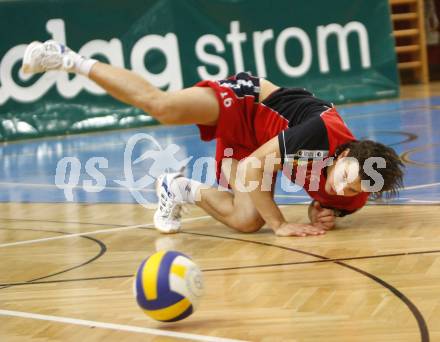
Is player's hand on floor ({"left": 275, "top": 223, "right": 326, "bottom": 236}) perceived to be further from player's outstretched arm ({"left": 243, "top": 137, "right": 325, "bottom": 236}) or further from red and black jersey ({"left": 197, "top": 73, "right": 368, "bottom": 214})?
red and black jersey ({"left": 197, "top": 73, "right": 368, "bottom": 214})

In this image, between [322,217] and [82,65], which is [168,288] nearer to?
[322,217]

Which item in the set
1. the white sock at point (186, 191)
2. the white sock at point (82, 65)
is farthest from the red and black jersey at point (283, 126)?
the white sock at point (82, 65)

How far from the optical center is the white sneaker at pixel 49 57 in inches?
209

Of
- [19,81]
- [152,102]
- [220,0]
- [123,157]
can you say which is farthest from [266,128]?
[220,0]

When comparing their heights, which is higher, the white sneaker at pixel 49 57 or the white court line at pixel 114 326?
the white sneaker at pixel 49 57

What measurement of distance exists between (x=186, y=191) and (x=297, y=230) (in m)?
0.89

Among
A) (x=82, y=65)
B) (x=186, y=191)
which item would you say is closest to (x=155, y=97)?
(x=82, y=65)

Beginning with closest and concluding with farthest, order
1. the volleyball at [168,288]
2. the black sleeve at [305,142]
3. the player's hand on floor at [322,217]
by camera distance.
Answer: the volleyball at [168,288] < the black sleeve at [305,142] < the player's hand on floor at [322,217]

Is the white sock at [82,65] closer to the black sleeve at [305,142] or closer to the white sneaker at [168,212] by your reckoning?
the white sneaker at [168,212]

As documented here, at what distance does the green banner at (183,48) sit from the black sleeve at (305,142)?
700 centimetres

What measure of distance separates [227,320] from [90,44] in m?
8.54

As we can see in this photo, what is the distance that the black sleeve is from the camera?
4.79 meters

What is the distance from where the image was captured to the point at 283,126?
523 cm

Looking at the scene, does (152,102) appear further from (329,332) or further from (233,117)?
(329,332)
